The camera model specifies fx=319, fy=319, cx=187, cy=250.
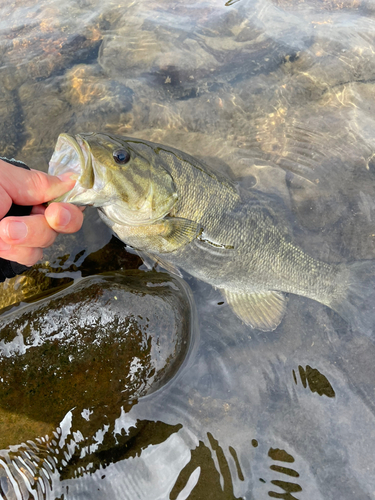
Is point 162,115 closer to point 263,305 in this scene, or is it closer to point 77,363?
point 263,305

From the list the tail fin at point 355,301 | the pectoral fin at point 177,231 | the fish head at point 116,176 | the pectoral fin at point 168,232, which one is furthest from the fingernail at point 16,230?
the tail fin at point 355,301

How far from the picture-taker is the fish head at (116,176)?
2572 mm

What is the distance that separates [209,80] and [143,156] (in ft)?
8.36

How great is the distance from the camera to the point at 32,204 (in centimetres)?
253

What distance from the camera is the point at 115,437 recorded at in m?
2.81

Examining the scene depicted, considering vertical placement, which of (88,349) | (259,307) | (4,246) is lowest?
(259,307)

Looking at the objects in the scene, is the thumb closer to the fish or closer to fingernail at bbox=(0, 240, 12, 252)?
the fish

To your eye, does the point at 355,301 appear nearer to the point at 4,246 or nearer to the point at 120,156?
the point at 120,156

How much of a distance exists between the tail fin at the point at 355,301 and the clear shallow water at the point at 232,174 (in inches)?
5.3

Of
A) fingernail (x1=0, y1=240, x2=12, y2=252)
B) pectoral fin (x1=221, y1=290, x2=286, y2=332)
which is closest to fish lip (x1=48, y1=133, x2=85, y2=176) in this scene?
fingernail (x1=0, y1=240, x2=12, y2=252)

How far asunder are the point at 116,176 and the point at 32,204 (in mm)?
718

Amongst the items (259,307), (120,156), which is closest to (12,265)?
(120,156)

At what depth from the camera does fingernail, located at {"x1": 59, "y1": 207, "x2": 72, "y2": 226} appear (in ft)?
7.94

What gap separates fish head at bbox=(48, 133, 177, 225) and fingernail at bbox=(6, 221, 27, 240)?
0.36 meters
